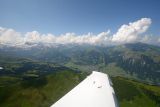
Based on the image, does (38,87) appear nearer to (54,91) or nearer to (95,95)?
(54,91)

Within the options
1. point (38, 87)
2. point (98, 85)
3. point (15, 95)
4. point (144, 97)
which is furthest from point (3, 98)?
point (98, 85)

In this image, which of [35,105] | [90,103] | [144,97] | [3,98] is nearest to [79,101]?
[90,103]

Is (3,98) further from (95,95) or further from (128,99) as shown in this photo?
(95,95)

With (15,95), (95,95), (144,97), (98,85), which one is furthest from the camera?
(144,97)

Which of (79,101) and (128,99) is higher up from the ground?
(79,101)

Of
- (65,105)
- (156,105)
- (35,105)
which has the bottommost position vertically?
(156,105)

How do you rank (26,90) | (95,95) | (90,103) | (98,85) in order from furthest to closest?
(26,90)
(98,85)
(95,95)
(90,103)

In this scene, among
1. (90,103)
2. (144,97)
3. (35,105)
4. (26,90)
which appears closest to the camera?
(90,103)

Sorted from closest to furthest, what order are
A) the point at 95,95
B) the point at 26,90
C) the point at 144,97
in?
the point at 95,95 → the point at 26,90 → the point at 144,97

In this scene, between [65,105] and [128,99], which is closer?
[65,105]
